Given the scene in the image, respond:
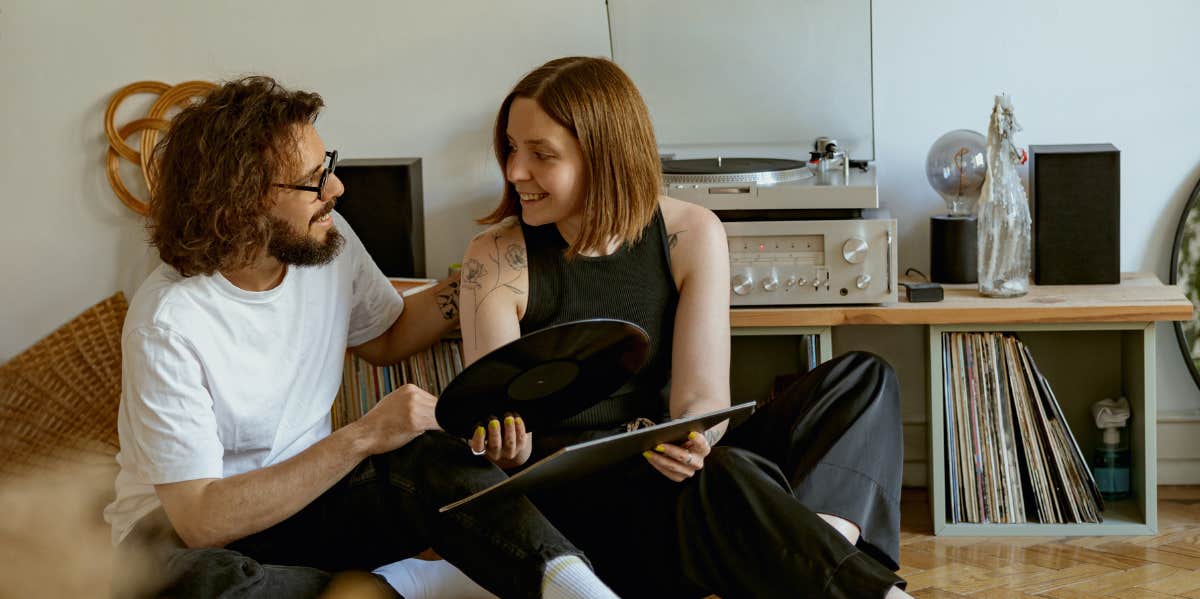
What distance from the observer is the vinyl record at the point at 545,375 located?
1.42 m

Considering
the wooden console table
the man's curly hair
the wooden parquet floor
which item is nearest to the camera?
the man's curly hair

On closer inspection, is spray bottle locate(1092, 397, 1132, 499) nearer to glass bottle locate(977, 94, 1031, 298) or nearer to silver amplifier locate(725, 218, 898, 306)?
glass bottle locate(977, 94, 1031, 298)

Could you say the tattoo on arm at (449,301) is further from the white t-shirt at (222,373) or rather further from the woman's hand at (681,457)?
the woman's hand at (681,457)

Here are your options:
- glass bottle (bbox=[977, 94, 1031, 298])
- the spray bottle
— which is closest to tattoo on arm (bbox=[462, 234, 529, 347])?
glass bottle (bbox=[977, 94, 1031, 298])

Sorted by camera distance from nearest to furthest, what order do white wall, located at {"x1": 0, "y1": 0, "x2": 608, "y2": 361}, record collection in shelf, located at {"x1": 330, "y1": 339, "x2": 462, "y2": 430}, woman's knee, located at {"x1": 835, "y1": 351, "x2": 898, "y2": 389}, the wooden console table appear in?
woman's knee, located at {"x1": 835, "y1": 351, "x2": 898, "y2": 389} → the wooden console table → record collection in shelf, located at {"x1": 330, "y1": 339, "x2": 462, "y2": 430} → white wall, located at {"x1": 0, "y1": 0, "x2": 608, "y2": 361}

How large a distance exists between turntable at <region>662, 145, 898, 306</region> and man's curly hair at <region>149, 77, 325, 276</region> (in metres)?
0.73

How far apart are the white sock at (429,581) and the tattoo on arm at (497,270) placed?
393mm

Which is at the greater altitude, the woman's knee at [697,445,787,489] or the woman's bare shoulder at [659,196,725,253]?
the woman's bare shoulder at [659,196,725,253]

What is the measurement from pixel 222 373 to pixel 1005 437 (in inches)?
52.7

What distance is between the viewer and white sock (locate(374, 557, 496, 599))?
179 centimetres

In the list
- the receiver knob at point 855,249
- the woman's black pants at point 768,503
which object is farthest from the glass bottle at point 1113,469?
the woman's black pants at point 768,503

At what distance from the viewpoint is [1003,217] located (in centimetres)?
208

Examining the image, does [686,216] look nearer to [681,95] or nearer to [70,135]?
[681,95]

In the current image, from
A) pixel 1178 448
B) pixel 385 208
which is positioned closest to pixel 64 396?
pixel 385 208
